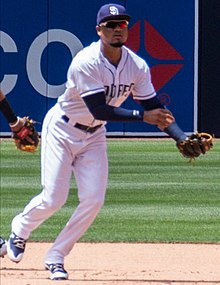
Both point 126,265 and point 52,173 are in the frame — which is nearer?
point 52,173

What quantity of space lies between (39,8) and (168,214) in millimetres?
10878

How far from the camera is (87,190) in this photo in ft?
21.5

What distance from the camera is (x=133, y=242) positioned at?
8641 millimetres

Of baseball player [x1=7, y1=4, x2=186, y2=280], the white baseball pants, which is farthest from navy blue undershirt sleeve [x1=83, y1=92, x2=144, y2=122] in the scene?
the white baseball pants

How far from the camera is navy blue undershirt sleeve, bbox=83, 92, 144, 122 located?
6238 mm

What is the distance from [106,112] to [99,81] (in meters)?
0.21

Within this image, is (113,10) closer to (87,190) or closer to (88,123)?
(88,123)

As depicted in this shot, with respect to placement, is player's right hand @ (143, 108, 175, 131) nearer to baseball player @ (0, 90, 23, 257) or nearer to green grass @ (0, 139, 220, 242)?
baseball player @ (0, 90, 23, 257)

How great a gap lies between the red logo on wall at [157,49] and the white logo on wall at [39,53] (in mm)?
1122

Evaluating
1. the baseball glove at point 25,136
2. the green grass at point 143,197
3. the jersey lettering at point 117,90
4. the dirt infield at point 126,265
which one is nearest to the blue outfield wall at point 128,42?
the green grass at point 143,197

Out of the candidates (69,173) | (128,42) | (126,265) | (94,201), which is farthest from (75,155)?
(128,42)

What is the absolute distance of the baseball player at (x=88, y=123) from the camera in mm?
6316

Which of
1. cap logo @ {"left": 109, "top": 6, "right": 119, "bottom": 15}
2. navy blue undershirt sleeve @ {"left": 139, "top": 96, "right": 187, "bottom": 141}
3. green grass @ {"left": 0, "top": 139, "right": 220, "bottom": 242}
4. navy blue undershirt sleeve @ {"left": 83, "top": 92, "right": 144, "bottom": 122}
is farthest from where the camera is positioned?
green grass @ {"left": 0, "top": 139, "right": 220, "bottom": 242}

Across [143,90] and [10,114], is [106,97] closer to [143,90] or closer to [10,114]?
[143,90]
